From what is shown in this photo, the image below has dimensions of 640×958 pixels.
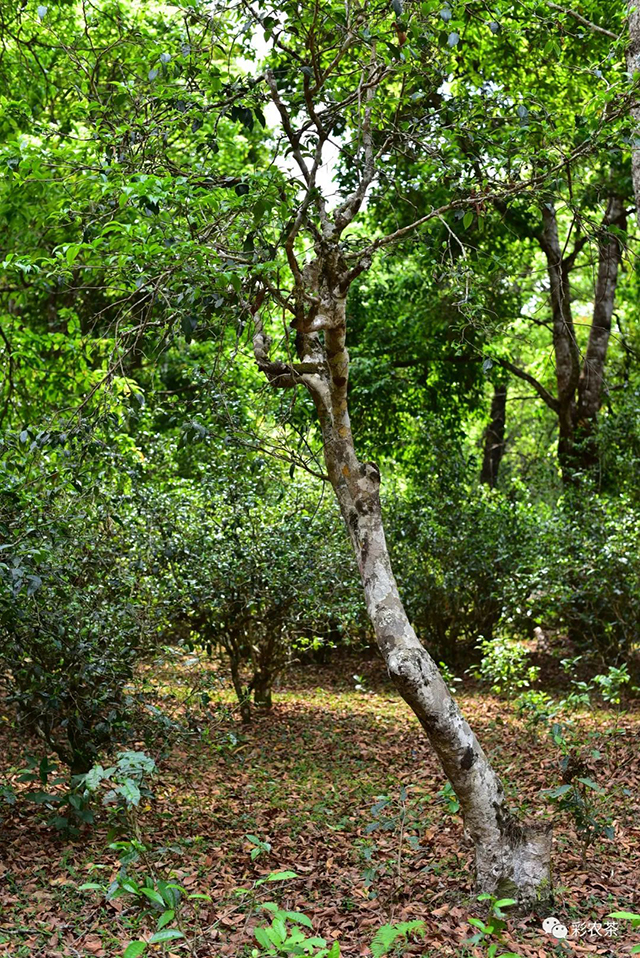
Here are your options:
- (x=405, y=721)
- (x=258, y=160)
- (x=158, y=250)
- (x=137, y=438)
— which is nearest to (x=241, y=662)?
(x=405, y=721)

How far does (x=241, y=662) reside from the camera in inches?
332

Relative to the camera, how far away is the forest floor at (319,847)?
13.0 feet

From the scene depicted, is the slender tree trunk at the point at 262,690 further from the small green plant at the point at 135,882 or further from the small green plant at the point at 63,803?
the small green plant at the point at 135,882

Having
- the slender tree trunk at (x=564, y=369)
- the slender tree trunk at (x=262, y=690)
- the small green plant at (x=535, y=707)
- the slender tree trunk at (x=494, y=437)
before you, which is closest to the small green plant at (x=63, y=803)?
the slender tree trunk at (x=262, y=690)

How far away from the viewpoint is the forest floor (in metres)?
3.96

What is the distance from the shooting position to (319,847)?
517 centimetres

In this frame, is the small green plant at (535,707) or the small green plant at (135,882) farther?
the small green plant at (535,707)

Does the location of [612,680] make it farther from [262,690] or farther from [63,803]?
[63,803]

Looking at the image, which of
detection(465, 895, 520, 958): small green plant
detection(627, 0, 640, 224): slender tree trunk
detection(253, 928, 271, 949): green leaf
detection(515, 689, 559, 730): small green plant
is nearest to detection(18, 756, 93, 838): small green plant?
detection(465, 895, 520, 958): small green plant

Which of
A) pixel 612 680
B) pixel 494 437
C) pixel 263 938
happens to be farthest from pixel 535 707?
pixel 494 437

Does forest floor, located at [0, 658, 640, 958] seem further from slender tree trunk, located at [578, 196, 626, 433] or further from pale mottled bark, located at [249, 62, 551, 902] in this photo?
slender tree trunk, located at [578, 196, 626, 433]

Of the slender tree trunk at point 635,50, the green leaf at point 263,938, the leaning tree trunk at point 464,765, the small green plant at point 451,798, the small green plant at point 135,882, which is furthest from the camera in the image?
the slender tree trunk at point 635,50

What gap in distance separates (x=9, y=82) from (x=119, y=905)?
7933mm

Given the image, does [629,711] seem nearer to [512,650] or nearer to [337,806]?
[512,650]
